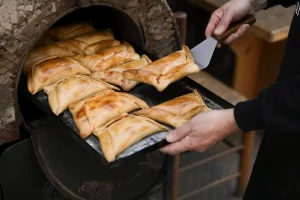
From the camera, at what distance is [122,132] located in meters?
1.19

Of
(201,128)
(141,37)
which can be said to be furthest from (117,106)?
(141,37)

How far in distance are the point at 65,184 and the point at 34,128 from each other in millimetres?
180

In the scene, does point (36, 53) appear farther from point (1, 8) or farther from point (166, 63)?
point (166, 63)

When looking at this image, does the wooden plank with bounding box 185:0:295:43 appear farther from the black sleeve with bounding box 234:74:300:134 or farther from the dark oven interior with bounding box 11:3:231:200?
the black sleeve with bounding box 234:74:300:134

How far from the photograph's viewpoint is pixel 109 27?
1.72 m

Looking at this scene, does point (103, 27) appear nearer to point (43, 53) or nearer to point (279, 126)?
point (43, 53)

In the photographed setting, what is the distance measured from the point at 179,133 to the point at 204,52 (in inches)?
12.3

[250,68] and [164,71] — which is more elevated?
[164,71]

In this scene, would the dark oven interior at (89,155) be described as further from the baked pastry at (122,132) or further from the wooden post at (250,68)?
the wooden post at (250,68)

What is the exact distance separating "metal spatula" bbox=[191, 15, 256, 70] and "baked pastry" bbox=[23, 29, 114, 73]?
1.17 ft

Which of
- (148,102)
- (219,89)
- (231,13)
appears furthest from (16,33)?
(219,89)

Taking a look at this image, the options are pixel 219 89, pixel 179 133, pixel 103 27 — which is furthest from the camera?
pixel 219 89

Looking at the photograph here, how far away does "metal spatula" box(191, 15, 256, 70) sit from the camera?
138 cm

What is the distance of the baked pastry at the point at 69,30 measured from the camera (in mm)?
1640
